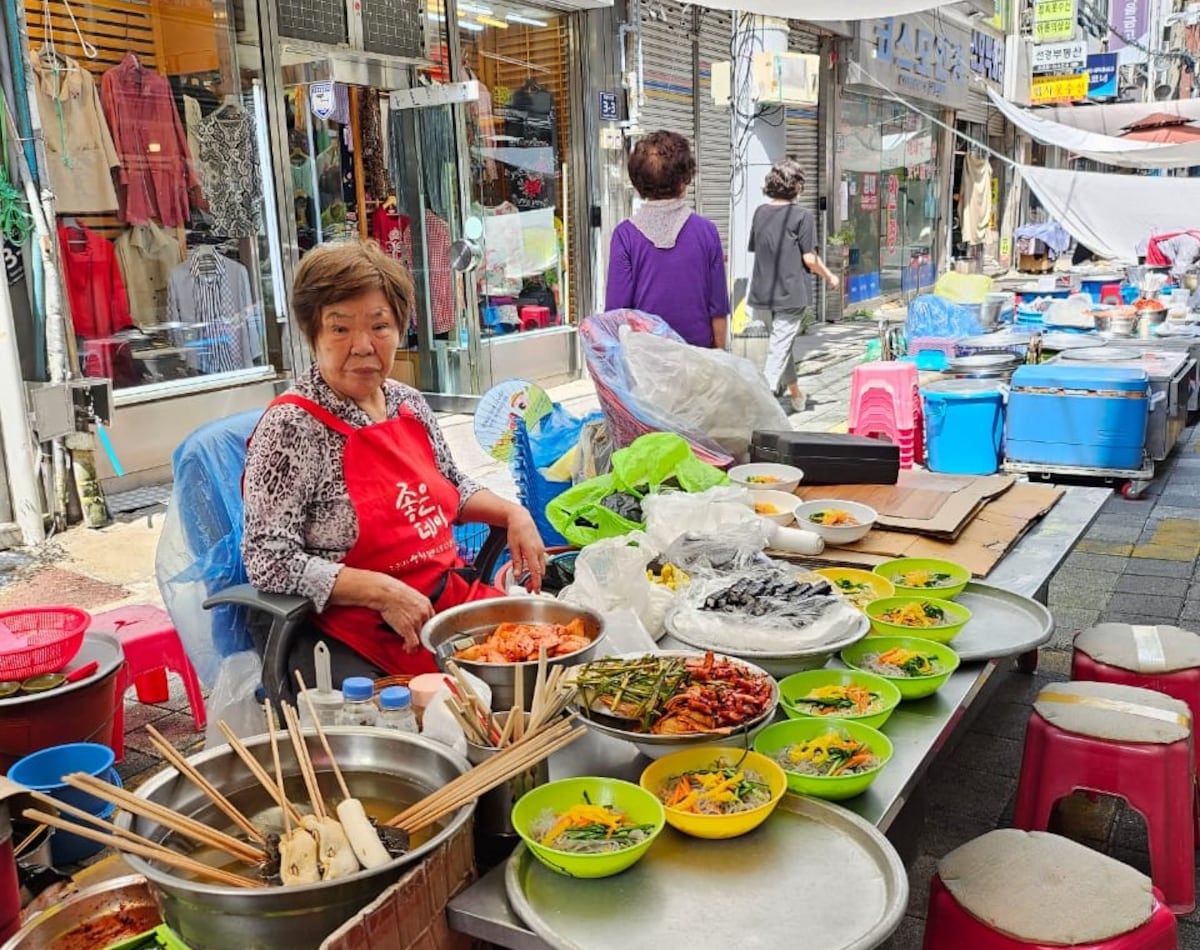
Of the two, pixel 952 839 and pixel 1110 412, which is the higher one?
pixel 1110 412

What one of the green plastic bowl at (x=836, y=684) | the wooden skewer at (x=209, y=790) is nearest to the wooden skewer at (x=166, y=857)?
the wooden skewer at (x=209, y=790)

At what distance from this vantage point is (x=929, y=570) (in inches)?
111

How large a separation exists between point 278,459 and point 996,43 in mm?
24958

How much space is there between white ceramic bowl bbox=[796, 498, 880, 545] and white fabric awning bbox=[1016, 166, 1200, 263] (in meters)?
11.0

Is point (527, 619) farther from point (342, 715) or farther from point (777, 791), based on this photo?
point (777, 791)

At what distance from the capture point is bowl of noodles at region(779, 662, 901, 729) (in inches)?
78.7

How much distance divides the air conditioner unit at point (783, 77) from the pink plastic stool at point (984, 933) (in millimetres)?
11557

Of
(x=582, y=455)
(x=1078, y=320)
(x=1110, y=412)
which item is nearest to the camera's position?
(x=582, y=455)

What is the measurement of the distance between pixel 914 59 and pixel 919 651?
60.2ft

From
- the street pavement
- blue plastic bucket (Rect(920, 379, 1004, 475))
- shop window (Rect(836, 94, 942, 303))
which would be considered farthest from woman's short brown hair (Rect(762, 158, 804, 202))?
shop window (Rect(836, 94, 942, 303))

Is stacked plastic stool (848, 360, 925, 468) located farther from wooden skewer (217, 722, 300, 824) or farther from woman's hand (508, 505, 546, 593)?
wooden skewer (217, 722, 300, 824)

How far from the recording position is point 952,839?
3.05 metres

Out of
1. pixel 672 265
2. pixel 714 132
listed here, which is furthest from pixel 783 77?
pixel 672 265

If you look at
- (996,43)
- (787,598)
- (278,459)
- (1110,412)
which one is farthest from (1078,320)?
(996,43)
